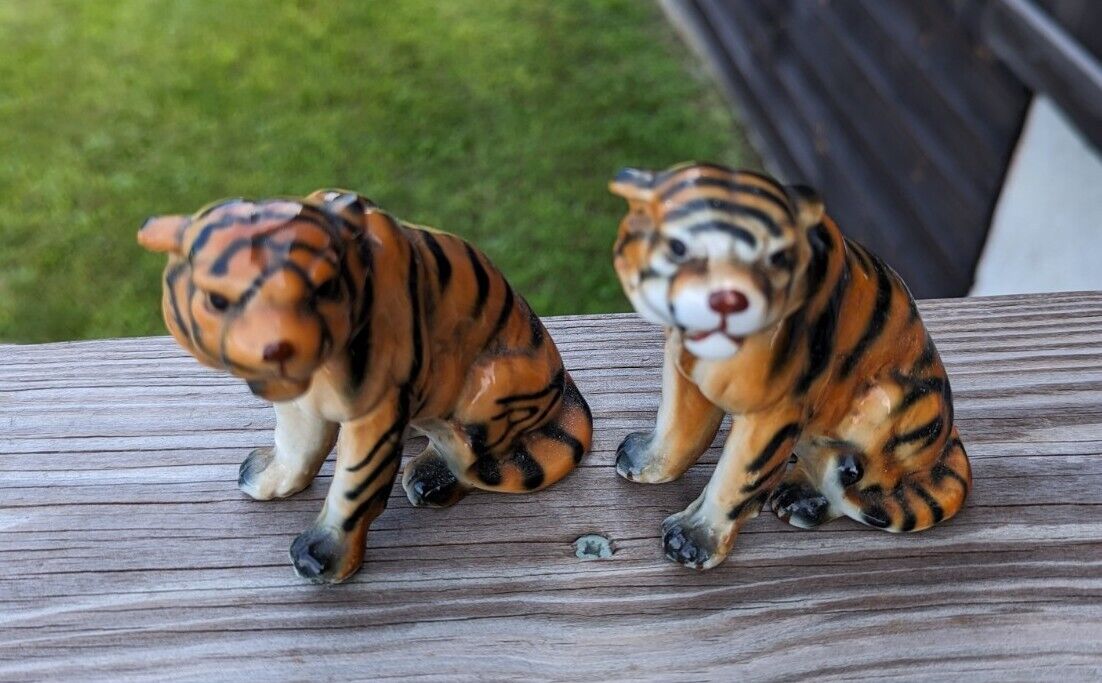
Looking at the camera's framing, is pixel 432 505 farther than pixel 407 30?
No

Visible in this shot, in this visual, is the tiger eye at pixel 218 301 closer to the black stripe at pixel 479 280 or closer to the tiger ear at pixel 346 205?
the tiger ear at pixel 346 205

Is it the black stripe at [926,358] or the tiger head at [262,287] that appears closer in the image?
the tiger head at [262,287]

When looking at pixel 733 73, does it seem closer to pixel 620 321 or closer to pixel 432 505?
pixel 620 321

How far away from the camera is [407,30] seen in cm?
418

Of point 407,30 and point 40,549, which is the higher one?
point 40,549

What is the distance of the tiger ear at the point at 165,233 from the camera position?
79cm

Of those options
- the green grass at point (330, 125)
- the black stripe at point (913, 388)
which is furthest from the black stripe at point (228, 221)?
the green grass at point (330, 125)

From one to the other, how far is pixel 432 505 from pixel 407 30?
352 cm

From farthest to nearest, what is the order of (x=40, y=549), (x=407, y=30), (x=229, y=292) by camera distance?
(x=407, y=30) < (x=40, y=549) < (x=229, y=292)

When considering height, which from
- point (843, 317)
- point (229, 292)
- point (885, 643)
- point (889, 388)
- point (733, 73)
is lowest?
point (733, 73)

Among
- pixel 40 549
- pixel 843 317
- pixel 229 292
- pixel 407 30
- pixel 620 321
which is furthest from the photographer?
pixel 407 30

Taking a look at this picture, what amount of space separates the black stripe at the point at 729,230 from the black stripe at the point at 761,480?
0.33 meters

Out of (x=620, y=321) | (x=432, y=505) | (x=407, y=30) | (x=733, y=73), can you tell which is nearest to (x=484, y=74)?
(x=407, y=30)

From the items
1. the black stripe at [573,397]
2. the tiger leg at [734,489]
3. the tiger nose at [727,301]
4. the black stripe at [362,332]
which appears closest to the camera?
the tiger nose at [727,301]
